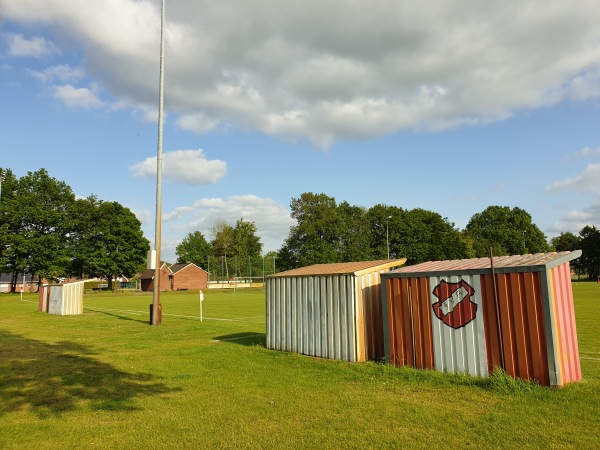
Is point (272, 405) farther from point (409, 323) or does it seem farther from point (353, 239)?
point (353, 239)

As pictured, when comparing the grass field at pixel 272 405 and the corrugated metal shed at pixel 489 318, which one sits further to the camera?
the corrugated metal shed at pixel 489 318

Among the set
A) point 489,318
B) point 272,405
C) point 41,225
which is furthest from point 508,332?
point 41,225

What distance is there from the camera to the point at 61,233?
2822 inches

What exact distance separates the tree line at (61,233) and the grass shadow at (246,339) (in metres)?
60.1

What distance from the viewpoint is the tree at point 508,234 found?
100938 mm

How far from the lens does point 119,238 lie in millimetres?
76250

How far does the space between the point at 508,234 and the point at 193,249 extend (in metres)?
80.1

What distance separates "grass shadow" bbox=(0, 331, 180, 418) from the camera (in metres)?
7.63

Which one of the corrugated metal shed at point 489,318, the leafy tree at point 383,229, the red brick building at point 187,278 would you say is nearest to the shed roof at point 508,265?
the corrugated metal shed at point 489,318

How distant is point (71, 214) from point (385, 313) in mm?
73421

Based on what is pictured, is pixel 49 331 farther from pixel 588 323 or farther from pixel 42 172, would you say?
pixel 42 172

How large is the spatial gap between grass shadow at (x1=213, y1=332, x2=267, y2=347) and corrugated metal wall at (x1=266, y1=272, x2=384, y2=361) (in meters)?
1.74

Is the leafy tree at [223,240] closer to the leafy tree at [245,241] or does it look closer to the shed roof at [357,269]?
the leafy tree at [245,241]

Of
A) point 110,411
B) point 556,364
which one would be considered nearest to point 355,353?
point 556,364
